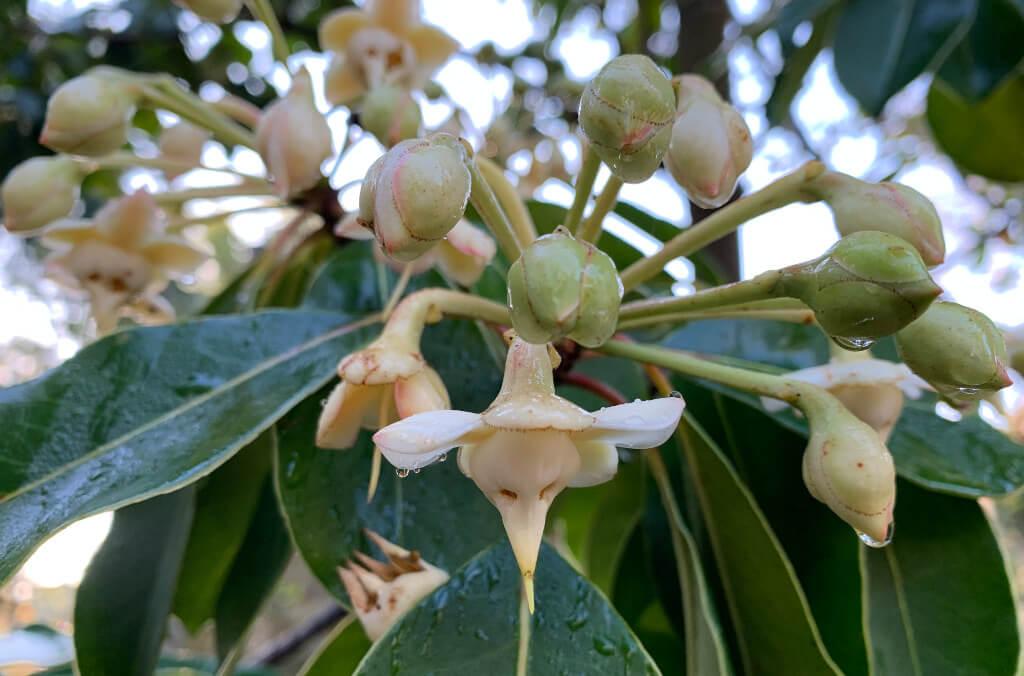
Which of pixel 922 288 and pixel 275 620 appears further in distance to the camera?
pixel 275 620

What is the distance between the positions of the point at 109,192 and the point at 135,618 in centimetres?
119

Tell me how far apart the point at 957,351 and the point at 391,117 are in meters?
0.50

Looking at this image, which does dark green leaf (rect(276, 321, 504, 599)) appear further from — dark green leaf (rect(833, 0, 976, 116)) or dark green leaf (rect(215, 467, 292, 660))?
dark green leaf (rect(833, 0, 976, 116))

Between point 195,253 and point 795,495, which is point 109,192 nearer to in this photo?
point 195,253

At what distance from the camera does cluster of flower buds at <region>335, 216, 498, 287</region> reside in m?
0.69

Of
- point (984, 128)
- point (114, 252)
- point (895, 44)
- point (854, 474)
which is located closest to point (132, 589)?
point (114, 252)

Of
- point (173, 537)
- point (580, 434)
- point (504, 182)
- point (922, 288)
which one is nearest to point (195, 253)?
point (173, 537)

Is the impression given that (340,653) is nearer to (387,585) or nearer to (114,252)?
(387,585)

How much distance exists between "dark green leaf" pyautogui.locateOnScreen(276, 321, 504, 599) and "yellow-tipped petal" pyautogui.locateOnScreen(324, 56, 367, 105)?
1.27 feet

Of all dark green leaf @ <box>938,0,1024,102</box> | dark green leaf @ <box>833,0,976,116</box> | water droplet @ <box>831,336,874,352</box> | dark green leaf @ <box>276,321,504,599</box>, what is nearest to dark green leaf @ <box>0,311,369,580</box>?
dark green leaf @ <box>276,321,504,599</box>

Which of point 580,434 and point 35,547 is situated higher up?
point 580,434

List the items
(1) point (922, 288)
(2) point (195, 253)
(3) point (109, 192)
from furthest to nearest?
(3) point (109, 192) → (2) point (195, 253) → (1) point (922, 288)

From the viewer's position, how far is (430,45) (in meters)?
0.97

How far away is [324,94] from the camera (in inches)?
37.7
